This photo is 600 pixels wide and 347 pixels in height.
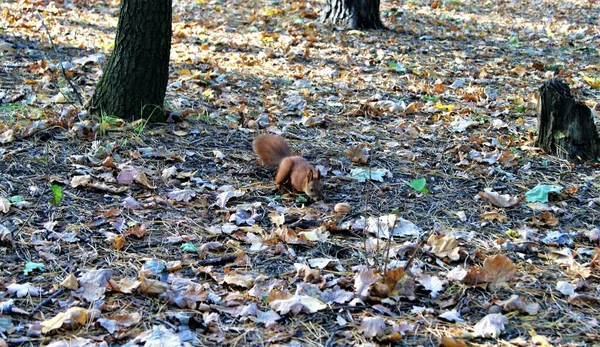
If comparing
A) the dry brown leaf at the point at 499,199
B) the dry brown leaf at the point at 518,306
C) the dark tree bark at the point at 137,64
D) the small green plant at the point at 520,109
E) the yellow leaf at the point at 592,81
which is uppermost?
the dark tree bark at the point at 137,64

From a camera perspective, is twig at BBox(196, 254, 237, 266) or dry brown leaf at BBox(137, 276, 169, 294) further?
twig at BBox(196, 254, 237, 266)

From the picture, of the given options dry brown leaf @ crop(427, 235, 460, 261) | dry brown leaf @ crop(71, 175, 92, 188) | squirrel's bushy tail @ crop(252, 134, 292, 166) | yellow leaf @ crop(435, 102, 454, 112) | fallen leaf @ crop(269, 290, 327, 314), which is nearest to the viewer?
fallen leaf @ crop(269, 290, 327, 314)

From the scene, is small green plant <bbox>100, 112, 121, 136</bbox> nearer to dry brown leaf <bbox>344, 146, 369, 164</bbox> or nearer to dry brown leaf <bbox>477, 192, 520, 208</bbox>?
dry brown leaf <bbox>344, 146, 369, 164</bbox>

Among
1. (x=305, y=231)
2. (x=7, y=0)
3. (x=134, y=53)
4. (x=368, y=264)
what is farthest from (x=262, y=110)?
(x=7, y=0)

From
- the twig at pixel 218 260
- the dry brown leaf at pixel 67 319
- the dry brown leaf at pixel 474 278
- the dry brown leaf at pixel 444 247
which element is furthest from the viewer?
the dry brown leaf at pixel 444 247

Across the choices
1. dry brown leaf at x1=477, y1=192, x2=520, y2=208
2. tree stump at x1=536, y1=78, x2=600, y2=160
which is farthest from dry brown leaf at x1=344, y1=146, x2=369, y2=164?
tree stump at x1=536, y1=78, x2=600, y2=160

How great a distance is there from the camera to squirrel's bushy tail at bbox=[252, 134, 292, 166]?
431 cm

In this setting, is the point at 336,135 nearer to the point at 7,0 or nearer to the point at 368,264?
the point at 368,264

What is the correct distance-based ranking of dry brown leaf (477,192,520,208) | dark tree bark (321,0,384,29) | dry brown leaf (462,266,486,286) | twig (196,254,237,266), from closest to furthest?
dry brown leaf (462,266,486,286) < twig (196,254,237,266) < dry brown leaf (477,192,520,208) < dark tree bark (321,0,384,29)

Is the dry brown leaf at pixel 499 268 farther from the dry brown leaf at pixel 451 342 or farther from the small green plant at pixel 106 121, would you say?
the small green plant at pixel 106 121

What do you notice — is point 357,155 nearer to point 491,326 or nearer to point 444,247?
point 444,247

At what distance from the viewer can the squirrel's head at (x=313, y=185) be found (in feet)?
12.7

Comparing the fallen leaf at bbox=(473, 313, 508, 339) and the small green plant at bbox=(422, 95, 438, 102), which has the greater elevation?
the small green plant at bbox=(422, 95, 438, 102)

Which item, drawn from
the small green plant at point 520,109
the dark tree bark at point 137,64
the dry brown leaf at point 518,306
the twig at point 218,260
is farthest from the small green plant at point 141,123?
the small green plant at point 520,109
